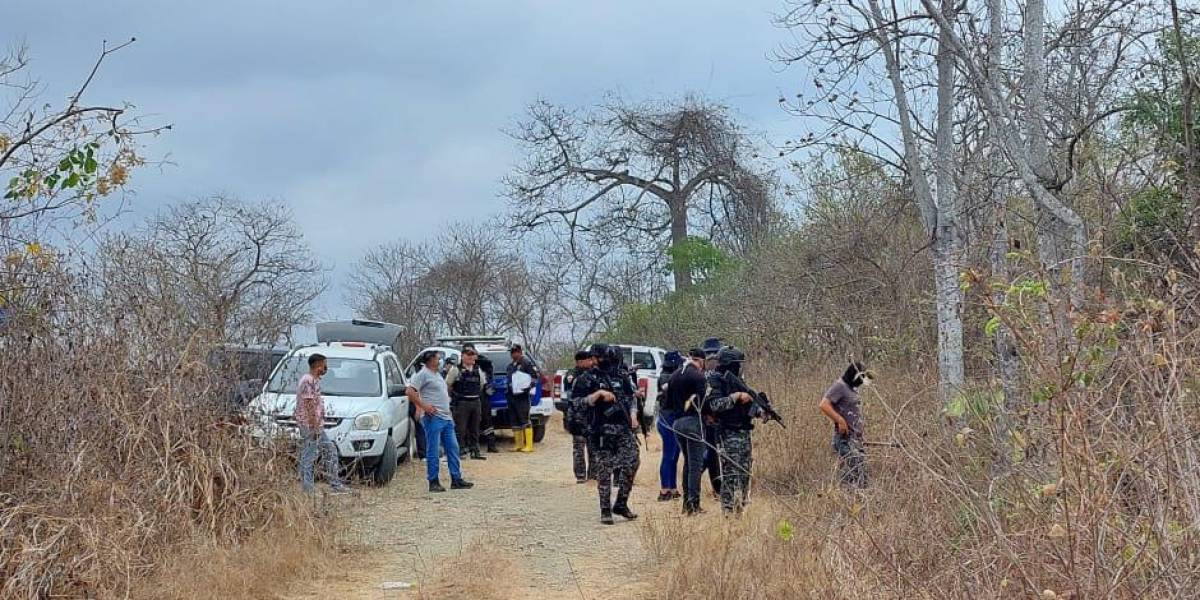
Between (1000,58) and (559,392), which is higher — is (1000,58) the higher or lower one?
the higher one

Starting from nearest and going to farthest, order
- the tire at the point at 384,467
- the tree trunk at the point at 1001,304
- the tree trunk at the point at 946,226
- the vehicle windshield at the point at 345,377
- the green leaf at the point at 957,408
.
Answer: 1. the tree trunk at the point at 1001,304
2. the green leaf at the point at 957,408
3. the tree trunk at the point at 946,226
4. the tire at the point at 384,467
5. the vehicle windshield at the point at 345,377

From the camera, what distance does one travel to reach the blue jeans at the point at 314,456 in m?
10.3

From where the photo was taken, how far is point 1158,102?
35.1 feet

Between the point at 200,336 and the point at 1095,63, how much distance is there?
8385 millimetres

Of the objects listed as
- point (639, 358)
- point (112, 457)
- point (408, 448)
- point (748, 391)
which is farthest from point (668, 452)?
point (639, 358)

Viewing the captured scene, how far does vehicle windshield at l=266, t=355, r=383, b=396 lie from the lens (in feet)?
47.1

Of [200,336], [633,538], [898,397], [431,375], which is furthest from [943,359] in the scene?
[200,336]

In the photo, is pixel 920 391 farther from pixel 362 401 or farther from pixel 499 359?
pixel 499 359

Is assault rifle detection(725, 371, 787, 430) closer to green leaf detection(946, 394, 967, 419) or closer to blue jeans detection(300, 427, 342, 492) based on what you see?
blue jeans detection(300, 427, 342, 492)

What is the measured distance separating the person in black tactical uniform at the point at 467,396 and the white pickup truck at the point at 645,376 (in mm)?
2533

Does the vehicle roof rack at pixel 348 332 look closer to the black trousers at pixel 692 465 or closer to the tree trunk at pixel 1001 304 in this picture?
the black trousers at pixel 692 465

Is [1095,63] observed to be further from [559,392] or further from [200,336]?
[559,392]

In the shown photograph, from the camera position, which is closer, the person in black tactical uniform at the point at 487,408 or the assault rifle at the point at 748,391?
the assault rifle at the point at 748,391

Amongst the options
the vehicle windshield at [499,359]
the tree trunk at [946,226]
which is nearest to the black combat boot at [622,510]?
the tree trunk at [946,226]
